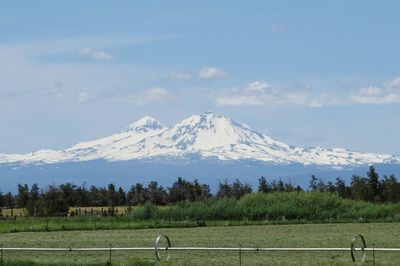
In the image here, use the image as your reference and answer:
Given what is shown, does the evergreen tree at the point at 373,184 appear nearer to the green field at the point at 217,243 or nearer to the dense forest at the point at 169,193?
the dense forest at the point at 169,193

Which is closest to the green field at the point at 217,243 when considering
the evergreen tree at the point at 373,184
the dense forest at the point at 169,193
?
the dense forest at the point at 169,193

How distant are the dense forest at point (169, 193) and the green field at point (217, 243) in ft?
118

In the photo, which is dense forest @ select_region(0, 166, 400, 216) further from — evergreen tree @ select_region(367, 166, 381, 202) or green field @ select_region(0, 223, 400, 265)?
green field @ select_region(0, 223, 400, 265)

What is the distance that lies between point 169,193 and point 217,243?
2634 inches

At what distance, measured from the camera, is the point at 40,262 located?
37062 millimetres

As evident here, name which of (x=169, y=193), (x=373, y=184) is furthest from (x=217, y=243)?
(x=169, y=193)

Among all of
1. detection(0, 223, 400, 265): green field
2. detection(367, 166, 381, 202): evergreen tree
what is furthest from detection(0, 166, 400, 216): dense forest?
detection(0, 223, 400, 265): green field

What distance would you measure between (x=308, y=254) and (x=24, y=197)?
7619 cm

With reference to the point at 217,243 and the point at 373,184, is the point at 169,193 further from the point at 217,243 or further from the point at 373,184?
the point at 217,243

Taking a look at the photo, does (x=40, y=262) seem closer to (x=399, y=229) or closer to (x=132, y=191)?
(x=399, y=229)

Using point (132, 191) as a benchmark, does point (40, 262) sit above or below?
below

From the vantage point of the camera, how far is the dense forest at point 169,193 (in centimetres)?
9781

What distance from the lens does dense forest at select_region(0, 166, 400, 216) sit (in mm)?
97812

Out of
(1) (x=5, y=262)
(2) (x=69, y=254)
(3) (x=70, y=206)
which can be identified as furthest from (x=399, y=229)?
(3) (x=70, y=206)
